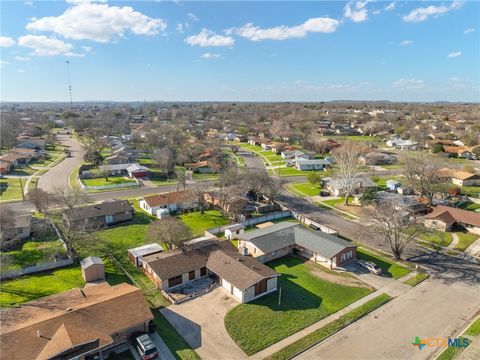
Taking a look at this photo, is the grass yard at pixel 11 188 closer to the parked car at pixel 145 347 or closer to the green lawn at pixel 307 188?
the parked car at pixel 145 347

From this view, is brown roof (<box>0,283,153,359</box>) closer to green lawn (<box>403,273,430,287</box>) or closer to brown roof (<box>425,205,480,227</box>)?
green lawn (<box>403,273,430,287</box>)

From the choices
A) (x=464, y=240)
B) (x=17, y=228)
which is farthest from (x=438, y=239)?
(x=17, y=228)

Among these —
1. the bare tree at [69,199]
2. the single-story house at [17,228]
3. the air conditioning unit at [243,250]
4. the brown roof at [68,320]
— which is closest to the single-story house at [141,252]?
the brown roof at [68,320]

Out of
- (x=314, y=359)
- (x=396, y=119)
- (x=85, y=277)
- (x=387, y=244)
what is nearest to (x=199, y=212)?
(x=85, y=277)

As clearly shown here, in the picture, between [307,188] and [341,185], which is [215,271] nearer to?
[341,185]

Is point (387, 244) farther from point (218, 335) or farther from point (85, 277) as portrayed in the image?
point (85, 277)

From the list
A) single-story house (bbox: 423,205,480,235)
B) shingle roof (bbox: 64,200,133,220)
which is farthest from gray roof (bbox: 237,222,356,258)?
shingle roof (bbox: 64,200,133,220)
